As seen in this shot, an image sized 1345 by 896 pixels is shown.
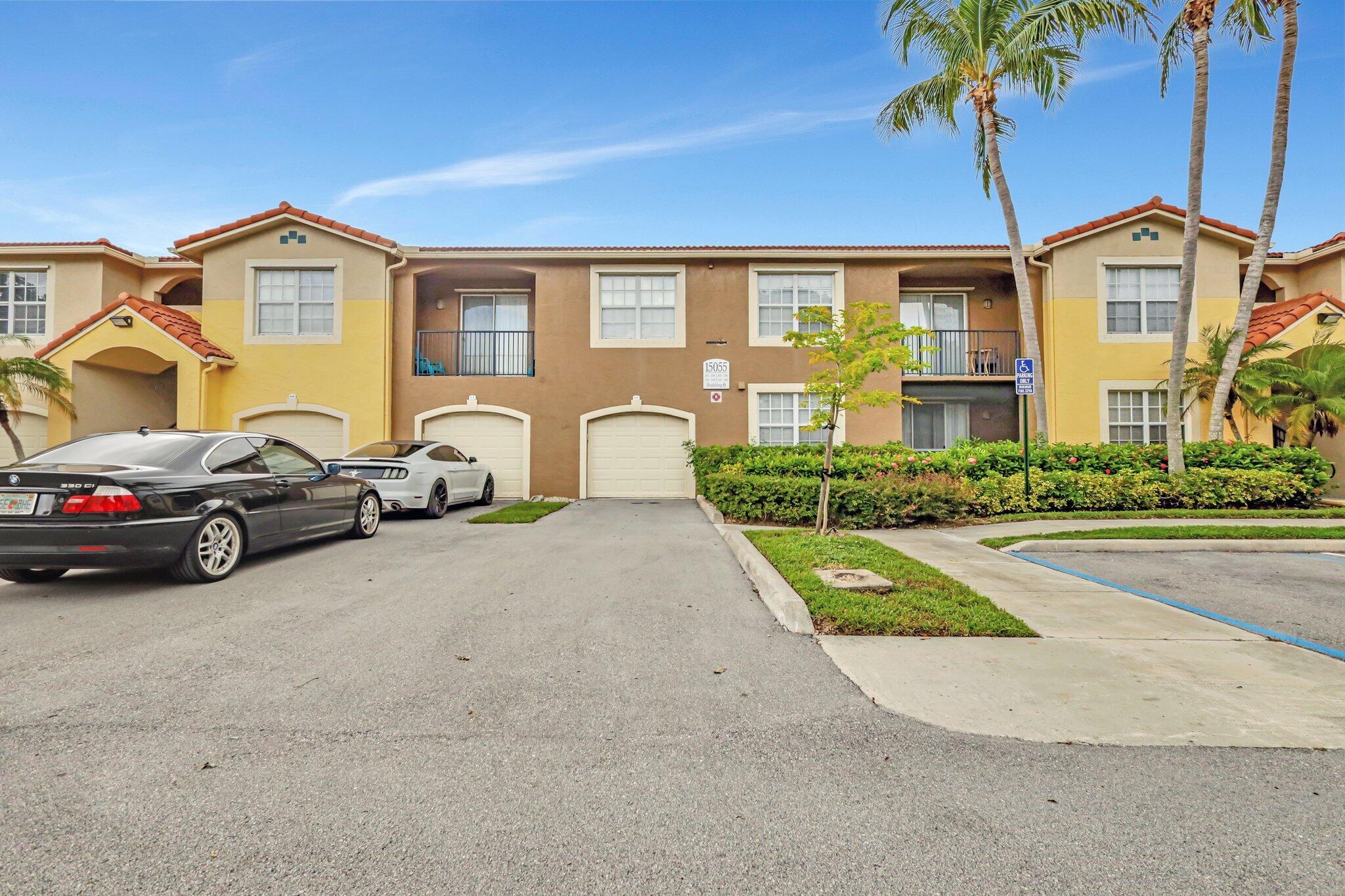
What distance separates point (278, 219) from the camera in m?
15.6

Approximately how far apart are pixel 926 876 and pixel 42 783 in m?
3.16

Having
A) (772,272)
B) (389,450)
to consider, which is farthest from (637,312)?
(389,450)

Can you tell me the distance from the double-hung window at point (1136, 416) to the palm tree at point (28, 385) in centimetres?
2257

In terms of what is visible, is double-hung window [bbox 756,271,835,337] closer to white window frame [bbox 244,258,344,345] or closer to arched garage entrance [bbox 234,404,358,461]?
white window frame [bbox 244,258,344,345]

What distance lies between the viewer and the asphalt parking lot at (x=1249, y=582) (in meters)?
5.21

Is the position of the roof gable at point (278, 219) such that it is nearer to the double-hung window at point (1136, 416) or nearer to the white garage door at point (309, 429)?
the white garage door at point (309, 429)

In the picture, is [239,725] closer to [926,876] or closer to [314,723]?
[314,723]

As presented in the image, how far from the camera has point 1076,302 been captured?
16.0 metres

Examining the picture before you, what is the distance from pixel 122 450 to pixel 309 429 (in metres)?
10.1

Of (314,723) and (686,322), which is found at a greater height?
(686,322)

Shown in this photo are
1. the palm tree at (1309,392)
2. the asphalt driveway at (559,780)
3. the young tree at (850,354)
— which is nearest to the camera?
the asphalt driveway at (559,780)

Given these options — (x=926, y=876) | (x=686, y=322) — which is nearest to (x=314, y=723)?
(x=926, y=876)

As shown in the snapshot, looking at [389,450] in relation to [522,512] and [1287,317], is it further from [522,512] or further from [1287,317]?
[1287,317]

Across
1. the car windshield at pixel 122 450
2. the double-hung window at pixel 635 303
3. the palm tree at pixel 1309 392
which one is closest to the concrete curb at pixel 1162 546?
the palm tree at pixel 1309 392
